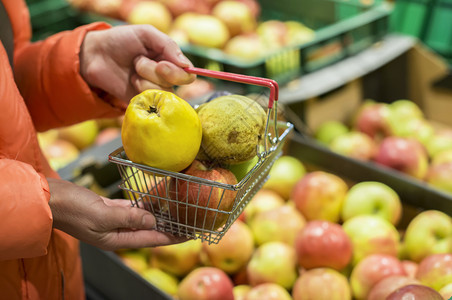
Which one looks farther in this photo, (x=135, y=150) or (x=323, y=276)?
(x=323, y=276)

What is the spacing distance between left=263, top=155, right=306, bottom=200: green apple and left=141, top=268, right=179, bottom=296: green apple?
554 mm

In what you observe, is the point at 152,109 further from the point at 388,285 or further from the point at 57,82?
the point at 388,285

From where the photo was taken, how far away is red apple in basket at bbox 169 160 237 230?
0.86 m

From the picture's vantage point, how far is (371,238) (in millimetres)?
1442

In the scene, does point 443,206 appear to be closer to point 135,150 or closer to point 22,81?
point 135,150

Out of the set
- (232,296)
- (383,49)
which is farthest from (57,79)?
(383,49)

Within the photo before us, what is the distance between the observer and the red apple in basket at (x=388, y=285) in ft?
3.87

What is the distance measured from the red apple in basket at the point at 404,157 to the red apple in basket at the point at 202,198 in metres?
1.17

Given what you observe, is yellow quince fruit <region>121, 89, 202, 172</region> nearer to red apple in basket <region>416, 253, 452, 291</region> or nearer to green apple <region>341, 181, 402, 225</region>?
red apple in basket <region>416, 253, 452, 291</region>

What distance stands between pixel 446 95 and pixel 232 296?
1630mm

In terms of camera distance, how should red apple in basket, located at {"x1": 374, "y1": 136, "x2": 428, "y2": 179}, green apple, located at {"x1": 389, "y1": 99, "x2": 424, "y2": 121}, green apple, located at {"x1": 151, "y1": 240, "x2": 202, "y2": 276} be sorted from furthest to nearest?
green apple, located at {"x1": 389, "y1": 99, "x2": 424, "y2": 121} → red apple in basket, located at {"x1": 374, "y1": 136, "x2": 428, "y2": 179} → green apple, located at {"x1": 151, "y1": 240, "x2": 202, "y2": 276}

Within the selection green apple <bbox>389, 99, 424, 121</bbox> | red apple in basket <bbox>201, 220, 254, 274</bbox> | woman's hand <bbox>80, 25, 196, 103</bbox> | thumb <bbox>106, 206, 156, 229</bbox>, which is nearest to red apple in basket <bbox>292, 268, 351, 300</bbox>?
red apple in basket <bbox>201, 220, 254, 274</bbox>

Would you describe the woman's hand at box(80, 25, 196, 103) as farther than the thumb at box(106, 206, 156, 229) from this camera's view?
Yes

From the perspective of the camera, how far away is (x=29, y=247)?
781 millimetres
